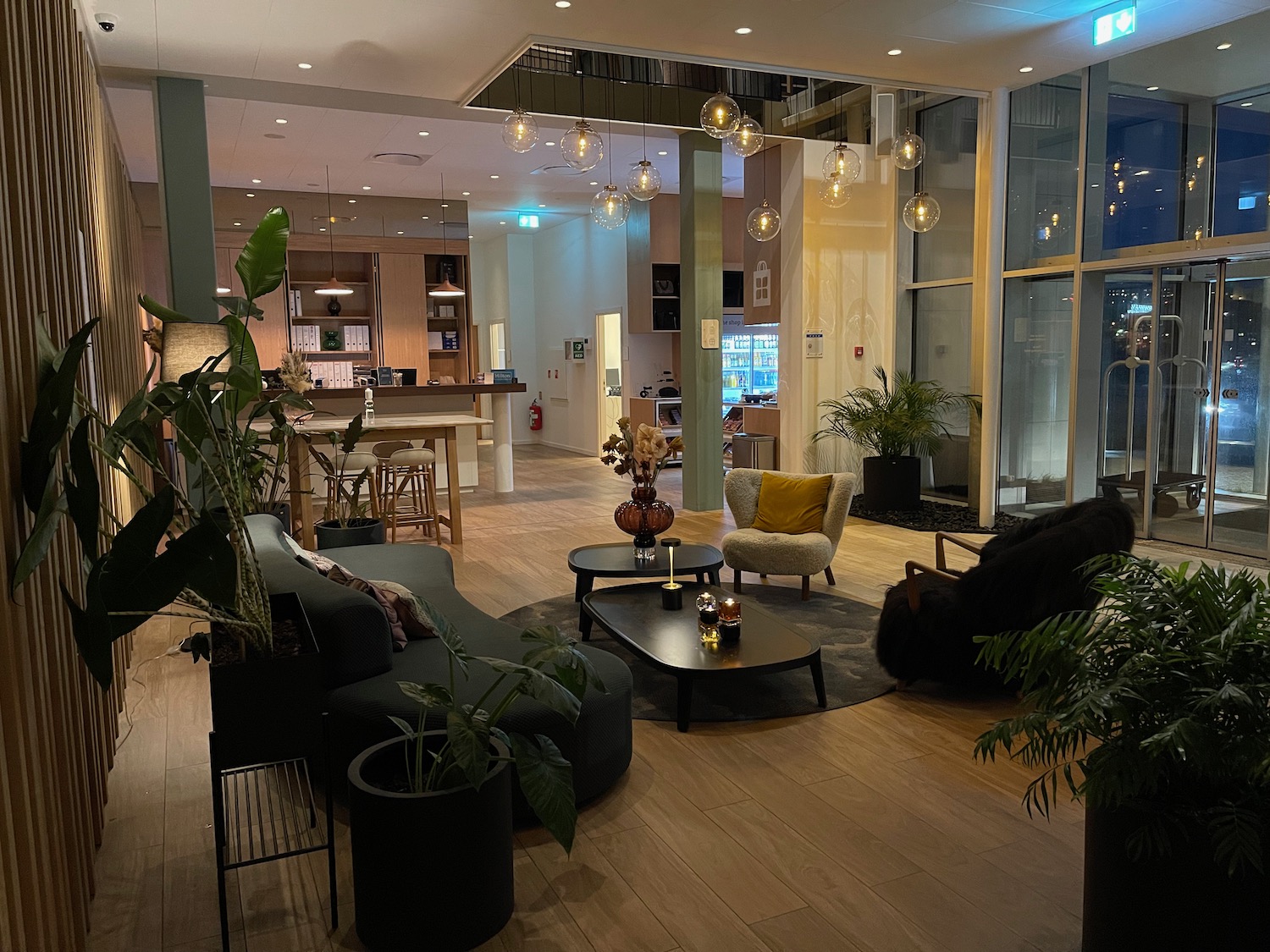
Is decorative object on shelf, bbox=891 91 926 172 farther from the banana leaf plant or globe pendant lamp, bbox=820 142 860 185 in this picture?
the banana leaf plant

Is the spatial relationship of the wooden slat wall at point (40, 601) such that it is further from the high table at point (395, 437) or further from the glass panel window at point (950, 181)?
the glass panel window at point (950, 181)

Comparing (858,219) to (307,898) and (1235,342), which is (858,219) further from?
(307,898)

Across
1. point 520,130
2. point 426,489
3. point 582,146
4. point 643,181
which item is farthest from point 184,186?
point 643,181

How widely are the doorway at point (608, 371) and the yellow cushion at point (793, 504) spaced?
7.67 m

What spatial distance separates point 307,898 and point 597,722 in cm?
101

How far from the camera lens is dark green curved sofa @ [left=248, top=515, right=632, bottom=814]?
307 centimetres

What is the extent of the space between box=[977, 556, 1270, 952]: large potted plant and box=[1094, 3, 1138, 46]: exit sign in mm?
5171

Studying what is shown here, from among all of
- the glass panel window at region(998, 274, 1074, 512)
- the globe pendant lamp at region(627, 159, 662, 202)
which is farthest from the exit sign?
the globe pendant lamp at region(627, 159, 662, 202)

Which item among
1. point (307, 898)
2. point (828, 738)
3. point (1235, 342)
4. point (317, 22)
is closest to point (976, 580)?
point (828, 738)

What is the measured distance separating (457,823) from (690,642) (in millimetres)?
1853

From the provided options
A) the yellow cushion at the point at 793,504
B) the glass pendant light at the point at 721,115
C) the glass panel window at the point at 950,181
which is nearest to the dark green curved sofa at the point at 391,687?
the yellow cushion at the point at 793,504

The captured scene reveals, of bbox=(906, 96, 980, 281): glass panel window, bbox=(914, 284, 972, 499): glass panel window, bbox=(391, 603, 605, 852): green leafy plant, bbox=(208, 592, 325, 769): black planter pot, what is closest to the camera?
bbox=(391, 603, 605, 852): green leafy plant

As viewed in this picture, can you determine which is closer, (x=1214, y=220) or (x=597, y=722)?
(x=597, y=722)

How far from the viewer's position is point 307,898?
8.95 ft
